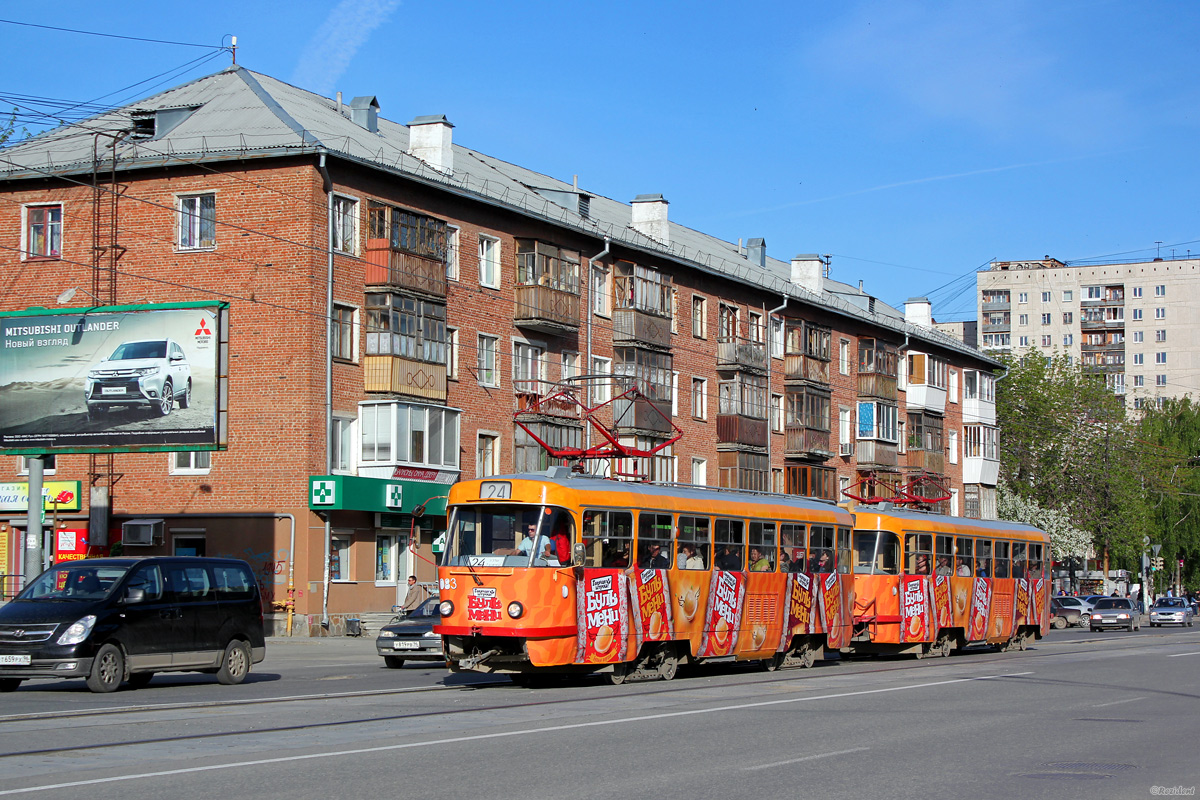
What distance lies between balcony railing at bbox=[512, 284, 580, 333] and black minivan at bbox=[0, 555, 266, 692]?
23.0 metres

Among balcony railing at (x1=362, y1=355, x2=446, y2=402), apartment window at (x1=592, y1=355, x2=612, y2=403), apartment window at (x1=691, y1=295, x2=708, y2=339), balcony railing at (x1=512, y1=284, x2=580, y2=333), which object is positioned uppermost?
apartment window at (x1=691, y1=295, x2=708, y2=339)

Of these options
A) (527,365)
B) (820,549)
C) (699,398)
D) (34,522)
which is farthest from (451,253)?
(820,549)

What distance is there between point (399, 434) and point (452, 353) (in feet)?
13.6

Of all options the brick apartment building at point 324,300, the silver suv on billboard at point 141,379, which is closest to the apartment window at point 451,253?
the brick apartment building at point 324,300

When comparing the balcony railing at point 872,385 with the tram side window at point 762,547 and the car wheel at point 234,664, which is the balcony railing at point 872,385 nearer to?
the tram side window at point 762,547

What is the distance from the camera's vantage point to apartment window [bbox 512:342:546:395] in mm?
41812

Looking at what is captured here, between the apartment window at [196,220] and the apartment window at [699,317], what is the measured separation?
19902 mm

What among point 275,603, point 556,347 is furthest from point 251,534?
point 556,347

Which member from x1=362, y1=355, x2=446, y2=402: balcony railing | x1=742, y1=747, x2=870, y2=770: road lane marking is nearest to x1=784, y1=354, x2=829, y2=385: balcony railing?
x1=362, y1=355, x2=446, y2=402: balcony railing

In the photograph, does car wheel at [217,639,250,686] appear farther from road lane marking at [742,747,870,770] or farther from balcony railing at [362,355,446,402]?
balcony railing at [362,355,446,402]

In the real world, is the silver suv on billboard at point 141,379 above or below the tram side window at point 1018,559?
above

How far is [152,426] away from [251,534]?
6878 millimetres

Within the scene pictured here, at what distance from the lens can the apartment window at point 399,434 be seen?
35.8 meters

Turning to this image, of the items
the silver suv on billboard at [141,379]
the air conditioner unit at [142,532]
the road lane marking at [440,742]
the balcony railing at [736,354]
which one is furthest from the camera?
the balcony railing at [736,354]
